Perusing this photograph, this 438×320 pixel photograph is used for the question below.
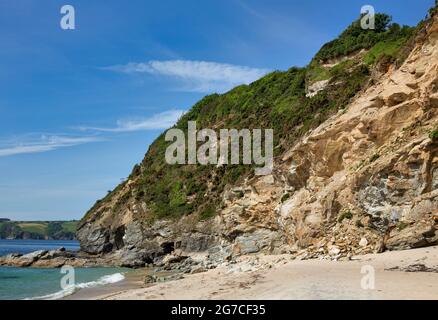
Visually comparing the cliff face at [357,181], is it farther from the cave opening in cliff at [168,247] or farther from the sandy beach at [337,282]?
the cave opening in cliff at [168,247]

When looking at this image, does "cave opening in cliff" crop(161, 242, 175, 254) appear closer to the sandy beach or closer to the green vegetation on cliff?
the green vegetation on cliff

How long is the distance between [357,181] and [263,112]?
32.6 m

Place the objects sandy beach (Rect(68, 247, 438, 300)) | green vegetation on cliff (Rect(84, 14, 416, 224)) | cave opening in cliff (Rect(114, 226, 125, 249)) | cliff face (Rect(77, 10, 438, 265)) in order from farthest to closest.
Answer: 1. cave opening in cliff (Rect(114, 226, 125, 249))
2. green vegetation on cliff (Rect(84, 14, 416, 224))
3. cliff face (Rect(77, 10, 438, 265))
4. sandy beach (Rect(68, 247, 438, 300))

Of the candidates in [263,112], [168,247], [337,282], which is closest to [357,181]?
[337,282]

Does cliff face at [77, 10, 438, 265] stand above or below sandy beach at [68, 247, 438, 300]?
above

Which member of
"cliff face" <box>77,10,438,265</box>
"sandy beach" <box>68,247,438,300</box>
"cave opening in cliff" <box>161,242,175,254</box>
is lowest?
"cave opening in cliff" <box>161,242,175,254</box>

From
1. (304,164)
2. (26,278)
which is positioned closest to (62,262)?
(26,278)

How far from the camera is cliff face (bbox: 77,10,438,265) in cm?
2072

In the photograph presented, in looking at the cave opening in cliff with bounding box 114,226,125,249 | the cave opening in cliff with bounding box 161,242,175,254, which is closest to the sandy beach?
the cave opening in cliff with bounding box 161,242,175,254

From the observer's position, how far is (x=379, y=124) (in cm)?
2556

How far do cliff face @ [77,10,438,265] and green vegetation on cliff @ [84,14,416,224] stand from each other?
975 mm

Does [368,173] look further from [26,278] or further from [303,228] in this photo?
[26,278]

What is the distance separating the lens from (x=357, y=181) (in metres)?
23.8

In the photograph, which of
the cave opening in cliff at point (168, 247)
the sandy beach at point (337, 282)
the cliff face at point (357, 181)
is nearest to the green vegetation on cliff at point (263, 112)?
the cliff face at point (357, 181)
